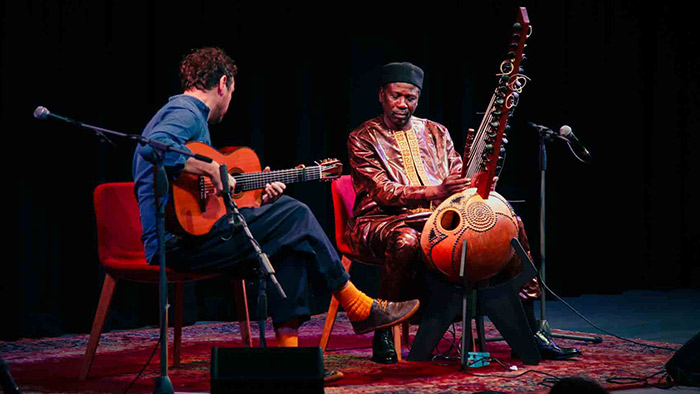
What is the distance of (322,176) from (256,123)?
1705mm

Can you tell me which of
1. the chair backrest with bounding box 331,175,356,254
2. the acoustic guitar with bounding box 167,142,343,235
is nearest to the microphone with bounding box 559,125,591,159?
the chair backrest with bounding box 331,175,356,254

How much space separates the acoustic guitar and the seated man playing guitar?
36mm

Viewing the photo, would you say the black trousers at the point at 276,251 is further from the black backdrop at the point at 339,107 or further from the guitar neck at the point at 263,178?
the black backdrop at the point at 339,107

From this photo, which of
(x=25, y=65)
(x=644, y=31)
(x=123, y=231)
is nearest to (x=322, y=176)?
(x=123, y=231)

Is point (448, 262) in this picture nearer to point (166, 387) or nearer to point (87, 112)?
point (166, 387)

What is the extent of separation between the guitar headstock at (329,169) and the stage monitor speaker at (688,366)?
1579 millimetres

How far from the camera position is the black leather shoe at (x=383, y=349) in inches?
142

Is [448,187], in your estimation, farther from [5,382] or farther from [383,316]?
[5,382]

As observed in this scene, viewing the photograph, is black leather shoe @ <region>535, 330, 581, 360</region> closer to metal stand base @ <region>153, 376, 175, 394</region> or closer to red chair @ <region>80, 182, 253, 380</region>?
red chair @ <region>80, 182, 253, 380</region>

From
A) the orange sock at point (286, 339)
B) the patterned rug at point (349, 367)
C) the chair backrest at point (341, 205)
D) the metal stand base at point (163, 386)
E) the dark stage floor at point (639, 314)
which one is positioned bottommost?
the dark stage floor at point (639, 314)

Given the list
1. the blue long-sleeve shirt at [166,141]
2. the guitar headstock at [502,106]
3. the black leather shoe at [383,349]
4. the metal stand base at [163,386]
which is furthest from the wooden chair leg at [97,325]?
the guitar headstock at [502,106]

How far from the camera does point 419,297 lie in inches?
152

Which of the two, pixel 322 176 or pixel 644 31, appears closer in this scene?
pixel 322 176

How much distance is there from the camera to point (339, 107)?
18.2 ft
